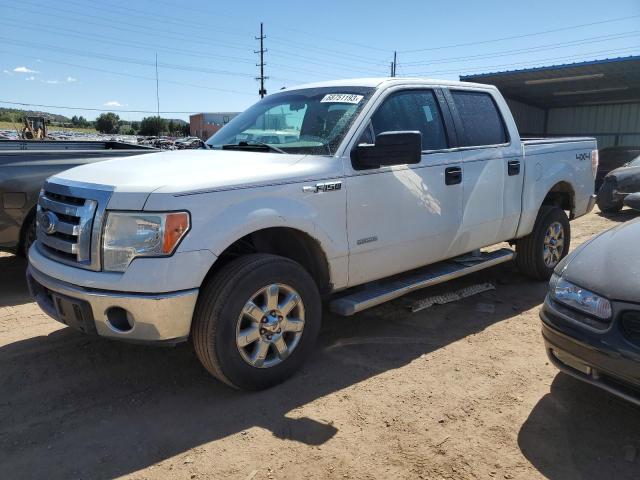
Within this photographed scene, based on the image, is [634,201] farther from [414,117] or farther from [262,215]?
[262,215]

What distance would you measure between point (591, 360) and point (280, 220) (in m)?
1.88

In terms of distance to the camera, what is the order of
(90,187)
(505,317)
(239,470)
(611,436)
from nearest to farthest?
(239,470) < (611,436) < (90,187) < (505,317)

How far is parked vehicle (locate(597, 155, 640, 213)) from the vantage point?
1077 centimetres

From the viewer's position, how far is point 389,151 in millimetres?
3434

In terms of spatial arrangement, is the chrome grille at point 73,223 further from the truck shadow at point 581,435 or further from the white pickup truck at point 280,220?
the truck shadow at point 581,435

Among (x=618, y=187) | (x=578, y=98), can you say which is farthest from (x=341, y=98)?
(x=578, y=98)

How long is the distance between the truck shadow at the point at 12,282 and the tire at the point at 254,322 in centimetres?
306

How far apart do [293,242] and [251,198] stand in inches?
25.3

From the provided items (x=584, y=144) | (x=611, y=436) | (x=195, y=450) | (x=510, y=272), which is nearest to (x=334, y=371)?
(x=195, y=450)

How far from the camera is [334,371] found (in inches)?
144

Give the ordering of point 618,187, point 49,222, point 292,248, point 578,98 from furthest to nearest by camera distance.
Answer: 1. point 578,98
2. point 618,187
3. point 292,248
4. point 49,222

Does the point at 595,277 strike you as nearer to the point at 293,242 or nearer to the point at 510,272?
the point at 293,242

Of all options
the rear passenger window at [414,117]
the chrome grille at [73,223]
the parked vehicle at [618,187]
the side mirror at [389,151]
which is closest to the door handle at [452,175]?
the rear passenger window at [414,117]

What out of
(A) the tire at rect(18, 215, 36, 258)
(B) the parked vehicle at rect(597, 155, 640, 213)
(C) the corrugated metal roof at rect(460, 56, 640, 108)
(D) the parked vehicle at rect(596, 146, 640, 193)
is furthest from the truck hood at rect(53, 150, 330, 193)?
(C) the corrugated metal roof at rect(460, 56, 640, 108)
